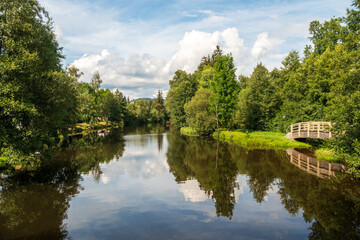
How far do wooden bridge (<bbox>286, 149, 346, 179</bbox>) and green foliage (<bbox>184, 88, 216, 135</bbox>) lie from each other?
23950mm

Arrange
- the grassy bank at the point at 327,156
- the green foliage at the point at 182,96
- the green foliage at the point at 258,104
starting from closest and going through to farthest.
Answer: the grassy bank at the point at 327,156 < the green foliage at the point at 258,104 < the green foliage at the point at 182,96

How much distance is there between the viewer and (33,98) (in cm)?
1850

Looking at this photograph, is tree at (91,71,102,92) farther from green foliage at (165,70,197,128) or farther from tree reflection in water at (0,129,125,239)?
tree reflection in water at (0,129,125,239)

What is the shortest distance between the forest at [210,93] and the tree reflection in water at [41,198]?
2.05 metres

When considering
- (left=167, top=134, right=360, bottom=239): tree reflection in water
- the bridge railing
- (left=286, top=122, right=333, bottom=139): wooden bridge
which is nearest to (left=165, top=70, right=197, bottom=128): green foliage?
(left=286, top=122, right=333, bottom=139): wooden bridge

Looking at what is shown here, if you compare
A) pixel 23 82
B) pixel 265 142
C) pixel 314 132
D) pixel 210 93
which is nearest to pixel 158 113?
pixel 210 93

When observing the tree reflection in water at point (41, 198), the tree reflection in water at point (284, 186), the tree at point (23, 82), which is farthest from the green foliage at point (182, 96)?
the tree at point (23, 82)

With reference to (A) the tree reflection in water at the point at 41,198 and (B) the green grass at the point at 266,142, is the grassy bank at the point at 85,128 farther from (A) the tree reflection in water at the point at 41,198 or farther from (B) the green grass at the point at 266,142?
(B) the green grass at the point at 266,142

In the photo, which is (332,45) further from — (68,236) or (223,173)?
(68,236)

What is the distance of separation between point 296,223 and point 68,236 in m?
12.1

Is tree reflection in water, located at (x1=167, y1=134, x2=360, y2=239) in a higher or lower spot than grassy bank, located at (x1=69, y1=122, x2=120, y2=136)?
lower

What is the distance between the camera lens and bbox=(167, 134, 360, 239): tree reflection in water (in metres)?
12.5

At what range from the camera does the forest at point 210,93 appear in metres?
17.1

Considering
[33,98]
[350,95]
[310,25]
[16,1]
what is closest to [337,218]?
[350,95]
